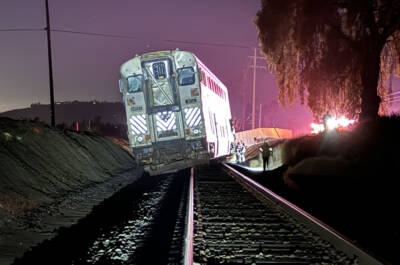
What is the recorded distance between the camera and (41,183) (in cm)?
1148

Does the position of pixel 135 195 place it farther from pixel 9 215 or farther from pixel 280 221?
pixel 280 221

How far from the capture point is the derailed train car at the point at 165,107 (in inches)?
645

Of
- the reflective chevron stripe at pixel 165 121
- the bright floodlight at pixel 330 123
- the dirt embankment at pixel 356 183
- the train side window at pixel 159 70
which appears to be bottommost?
the dirt embankment at pixel 356 183

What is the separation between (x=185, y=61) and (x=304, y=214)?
35.2ft

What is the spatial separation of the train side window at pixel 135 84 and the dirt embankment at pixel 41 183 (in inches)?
147

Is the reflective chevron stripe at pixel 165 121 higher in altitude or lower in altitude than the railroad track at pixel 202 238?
higher

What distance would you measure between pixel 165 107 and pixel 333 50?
294 inches

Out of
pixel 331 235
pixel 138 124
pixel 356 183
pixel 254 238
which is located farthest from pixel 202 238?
pixel 138 124

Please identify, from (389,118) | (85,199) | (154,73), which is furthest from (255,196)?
(154,73)

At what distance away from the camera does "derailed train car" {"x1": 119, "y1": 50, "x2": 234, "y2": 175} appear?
16375 mm

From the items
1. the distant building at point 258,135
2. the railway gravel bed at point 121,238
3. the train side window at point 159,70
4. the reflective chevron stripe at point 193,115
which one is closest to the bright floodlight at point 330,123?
the reflective chevron stripe at point 193,115

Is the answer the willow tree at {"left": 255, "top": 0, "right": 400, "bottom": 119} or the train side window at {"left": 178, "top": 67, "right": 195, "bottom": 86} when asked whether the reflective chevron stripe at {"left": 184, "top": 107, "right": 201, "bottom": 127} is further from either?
the willow tree at {"left": 255, "top": 0, "right": 400, "bottom": 119}

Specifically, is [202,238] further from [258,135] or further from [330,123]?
[258,135]

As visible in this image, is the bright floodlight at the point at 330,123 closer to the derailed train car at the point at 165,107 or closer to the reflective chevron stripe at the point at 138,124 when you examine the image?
the derailed train car at the point at 165,107
